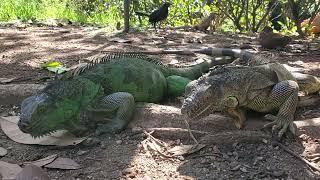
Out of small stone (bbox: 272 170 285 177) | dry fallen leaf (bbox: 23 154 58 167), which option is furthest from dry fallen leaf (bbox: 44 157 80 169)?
small stone (bbox: 272 170 285 177)

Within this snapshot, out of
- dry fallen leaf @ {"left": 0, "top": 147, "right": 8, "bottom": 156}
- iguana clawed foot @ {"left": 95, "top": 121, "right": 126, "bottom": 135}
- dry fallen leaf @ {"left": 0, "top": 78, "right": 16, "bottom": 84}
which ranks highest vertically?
dry fallen leaf @ {"left": 0, "top": 78, "right": 16, "bottom": 84}

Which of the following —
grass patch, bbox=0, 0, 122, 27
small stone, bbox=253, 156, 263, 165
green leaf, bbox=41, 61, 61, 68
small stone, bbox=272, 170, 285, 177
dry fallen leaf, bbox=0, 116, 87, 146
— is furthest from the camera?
grass patch, bbox=0, 0, 122, 27

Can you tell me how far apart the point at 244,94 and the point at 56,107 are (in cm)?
142

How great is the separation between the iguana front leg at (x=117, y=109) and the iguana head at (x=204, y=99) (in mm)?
765

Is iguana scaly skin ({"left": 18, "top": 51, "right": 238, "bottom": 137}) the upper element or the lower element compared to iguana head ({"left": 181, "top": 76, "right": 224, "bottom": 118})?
lower

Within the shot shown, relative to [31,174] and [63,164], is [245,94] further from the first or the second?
[31,174]

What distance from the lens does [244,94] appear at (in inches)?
132

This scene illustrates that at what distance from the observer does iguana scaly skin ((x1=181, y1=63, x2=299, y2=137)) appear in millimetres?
3115

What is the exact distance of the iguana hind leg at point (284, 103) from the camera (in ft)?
10.8

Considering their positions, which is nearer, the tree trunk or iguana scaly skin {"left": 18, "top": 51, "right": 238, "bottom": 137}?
iguana scaly skin {"left": 18, "top": 51, "right": 238, "bottom": 137}

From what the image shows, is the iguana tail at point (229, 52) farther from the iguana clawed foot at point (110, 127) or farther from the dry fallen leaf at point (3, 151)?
the dry fallen leaf at point (3, 151)

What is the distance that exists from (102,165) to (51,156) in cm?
42

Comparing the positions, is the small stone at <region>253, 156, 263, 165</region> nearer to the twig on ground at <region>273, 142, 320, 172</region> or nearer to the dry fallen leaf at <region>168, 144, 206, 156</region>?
the twig on ground at <region>273, 142, 320, 172</region>

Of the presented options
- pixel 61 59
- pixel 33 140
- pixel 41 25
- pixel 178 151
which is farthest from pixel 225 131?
pixel 41 25
